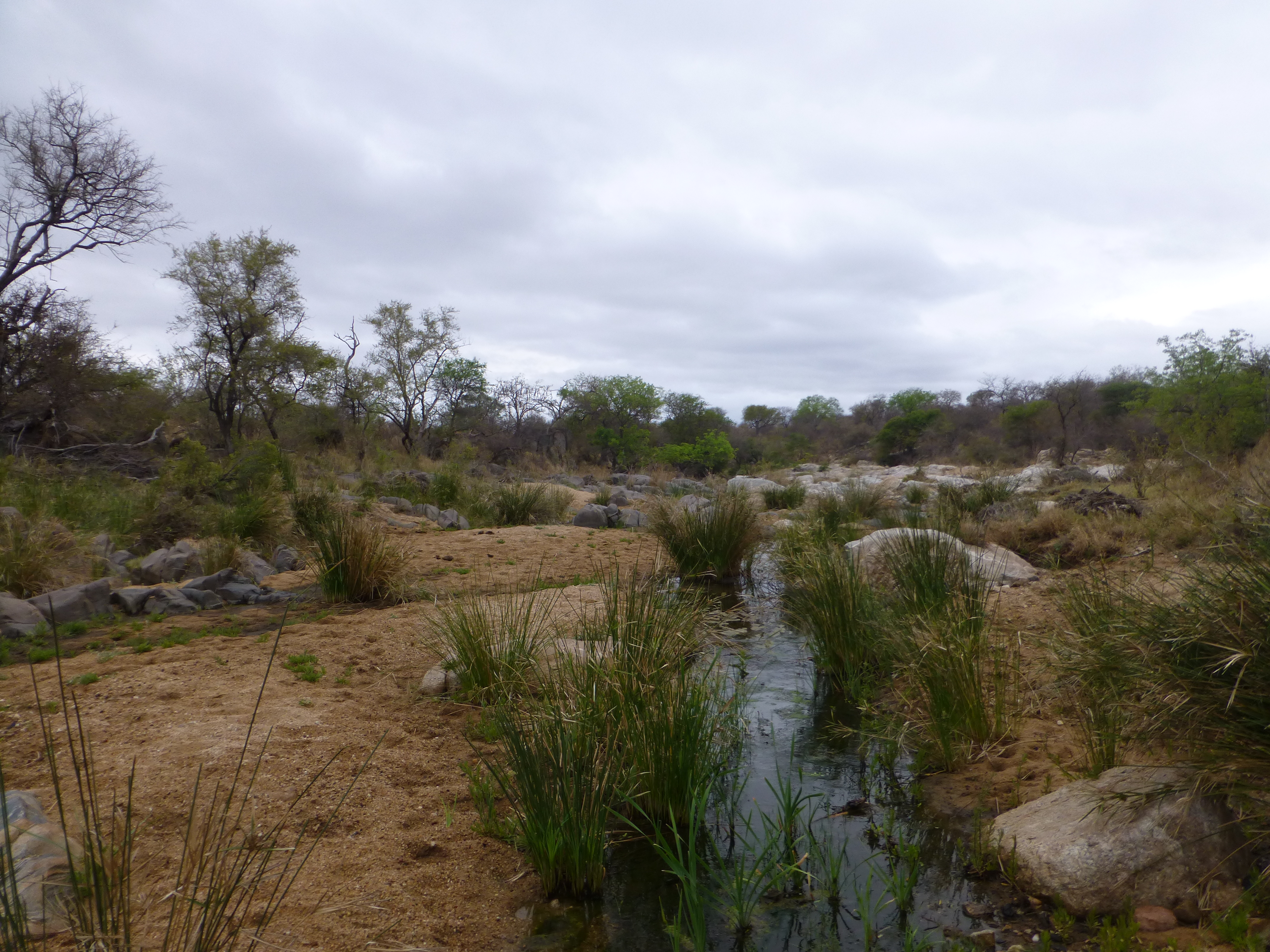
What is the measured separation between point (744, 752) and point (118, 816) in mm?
2958

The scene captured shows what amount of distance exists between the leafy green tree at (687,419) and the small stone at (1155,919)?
3533 cm

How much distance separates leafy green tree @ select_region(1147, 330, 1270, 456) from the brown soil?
1585 cm

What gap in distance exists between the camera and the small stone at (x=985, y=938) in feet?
8.25

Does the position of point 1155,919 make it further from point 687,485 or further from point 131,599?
point 687,485

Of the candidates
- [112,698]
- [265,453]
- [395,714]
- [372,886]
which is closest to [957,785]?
[372,886]

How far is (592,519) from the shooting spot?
13133mm

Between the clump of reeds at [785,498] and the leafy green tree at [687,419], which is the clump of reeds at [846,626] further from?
the leafy green tree at [687,419]

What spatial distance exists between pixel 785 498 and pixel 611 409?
21.9m

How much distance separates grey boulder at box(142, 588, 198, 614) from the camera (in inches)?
246

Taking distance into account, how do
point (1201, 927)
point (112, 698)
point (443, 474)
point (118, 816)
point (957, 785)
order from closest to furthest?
point (1201, 927)
point (118, 816)
point (957, 785)
point (112, 698)
point (443, 474)

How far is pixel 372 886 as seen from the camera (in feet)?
8.88

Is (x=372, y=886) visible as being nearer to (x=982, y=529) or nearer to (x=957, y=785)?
(x=957, y=785)

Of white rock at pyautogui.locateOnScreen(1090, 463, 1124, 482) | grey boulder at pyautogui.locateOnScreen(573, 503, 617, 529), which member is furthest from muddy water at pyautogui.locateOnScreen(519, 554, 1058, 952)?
white rock at pyautogui.locateOnScreen(1090, 463, 1124, 482)

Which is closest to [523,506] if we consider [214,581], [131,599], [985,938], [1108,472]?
[214,581]
